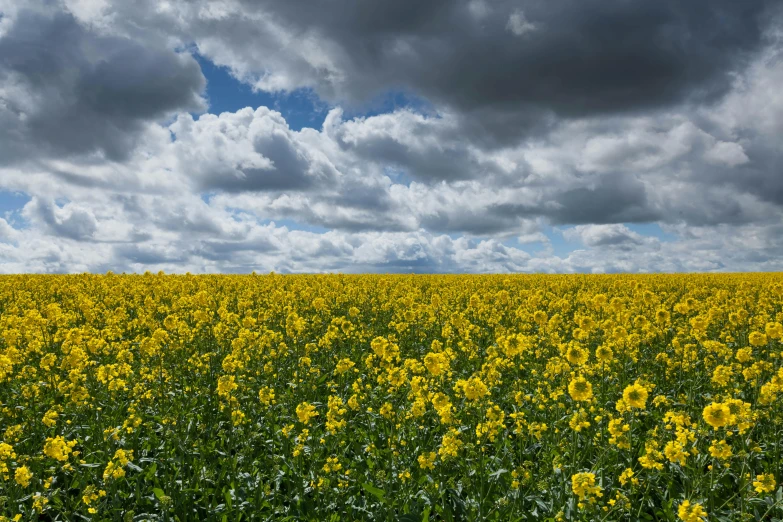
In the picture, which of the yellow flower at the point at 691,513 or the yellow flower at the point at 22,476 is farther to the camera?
the yellow flower at the point at 22,476

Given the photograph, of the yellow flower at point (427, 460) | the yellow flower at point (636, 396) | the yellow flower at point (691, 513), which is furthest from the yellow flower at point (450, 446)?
the yellow flower at point (691, 513)

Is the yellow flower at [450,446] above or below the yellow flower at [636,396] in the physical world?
below

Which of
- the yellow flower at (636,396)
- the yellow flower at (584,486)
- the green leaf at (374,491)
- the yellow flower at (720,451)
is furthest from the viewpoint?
the green leaf at (374,491)

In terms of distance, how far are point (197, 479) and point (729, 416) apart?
6021mm

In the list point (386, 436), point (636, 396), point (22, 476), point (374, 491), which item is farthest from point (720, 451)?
point (22, 476)

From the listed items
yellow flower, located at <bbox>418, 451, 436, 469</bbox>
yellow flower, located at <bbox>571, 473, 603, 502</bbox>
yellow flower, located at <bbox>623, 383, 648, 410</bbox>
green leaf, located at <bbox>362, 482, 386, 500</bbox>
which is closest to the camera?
yellow flower, located at <bbox>571, 473, 603, 502</bbox>

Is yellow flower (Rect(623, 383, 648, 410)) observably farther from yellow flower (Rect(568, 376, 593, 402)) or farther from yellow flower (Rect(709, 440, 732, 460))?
yellow flower (Rect(709, 440, 732, 460))

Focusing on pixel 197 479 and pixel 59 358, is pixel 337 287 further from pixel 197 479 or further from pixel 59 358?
pixel 197 479

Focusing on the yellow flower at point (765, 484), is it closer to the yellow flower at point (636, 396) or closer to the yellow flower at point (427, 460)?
the yellow flower at point (636, 396)

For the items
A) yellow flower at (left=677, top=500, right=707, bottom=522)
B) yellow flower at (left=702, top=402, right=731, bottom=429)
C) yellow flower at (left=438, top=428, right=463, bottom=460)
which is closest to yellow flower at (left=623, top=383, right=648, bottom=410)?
yellow flower at (left=702, top=402, right=731, bottom=429)

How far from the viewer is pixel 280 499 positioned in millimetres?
5844

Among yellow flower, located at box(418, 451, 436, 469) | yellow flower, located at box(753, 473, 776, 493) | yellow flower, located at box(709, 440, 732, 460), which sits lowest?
yellow flower, located at box(753, 473, 776, 493)

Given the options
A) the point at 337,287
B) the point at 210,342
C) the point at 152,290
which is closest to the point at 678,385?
the point at 210,342

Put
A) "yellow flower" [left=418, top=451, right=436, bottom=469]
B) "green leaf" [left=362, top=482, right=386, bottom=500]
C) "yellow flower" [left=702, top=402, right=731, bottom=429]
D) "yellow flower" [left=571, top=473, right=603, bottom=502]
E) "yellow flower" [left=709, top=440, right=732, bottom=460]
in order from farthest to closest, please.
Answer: "green leaf" [left=362, top=482, right=386, bottom=500] → "yellow flower" [left=418, top=451, right=436, bottom=469] → "yellow flower" [left=709, top=440, right=732, bottom=460] → "yellow flower" [left=702, top=402, right=731, bottom=429] → "yellow flower" [left=571, top=473, right=603, bottom=502]
